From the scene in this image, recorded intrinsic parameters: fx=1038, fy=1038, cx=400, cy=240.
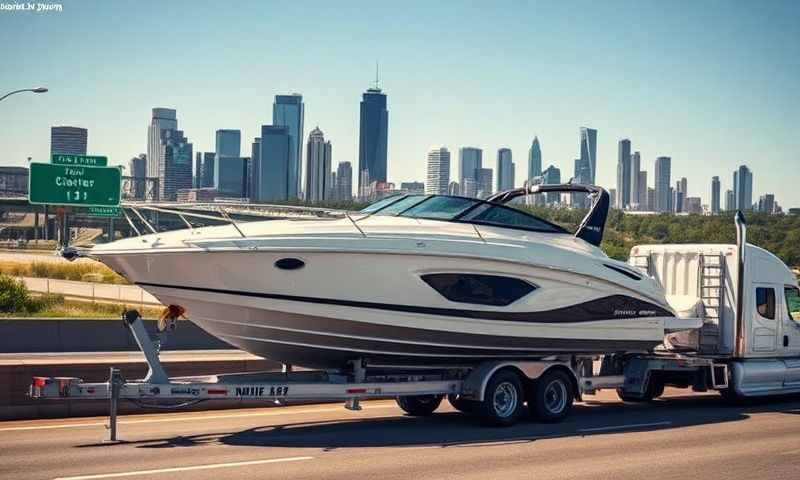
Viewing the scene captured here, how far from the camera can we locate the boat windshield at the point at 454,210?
50.0 ft

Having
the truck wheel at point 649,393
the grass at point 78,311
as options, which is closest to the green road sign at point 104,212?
the grass at point 78,311

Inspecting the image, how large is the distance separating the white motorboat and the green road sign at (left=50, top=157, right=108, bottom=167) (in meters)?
26.9

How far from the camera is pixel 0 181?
322 ft

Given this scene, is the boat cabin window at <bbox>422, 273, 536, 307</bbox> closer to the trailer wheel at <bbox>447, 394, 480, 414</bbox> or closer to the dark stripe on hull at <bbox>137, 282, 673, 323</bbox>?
the dark stripe on hull at <bbox>137, 282, 673, 323</bbox>

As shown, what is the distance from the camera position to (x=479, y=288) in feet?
48.3

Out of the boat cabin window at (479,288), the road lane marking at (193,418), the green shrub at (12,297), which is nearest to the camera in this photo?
the road lane marking at (193,418)

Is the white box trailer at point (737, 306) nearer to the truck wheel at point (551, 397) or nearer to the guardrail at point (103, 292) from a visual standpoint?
the truck wheel at point (551, 397)

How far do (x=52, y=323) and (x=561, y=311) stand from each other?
53.9 feet

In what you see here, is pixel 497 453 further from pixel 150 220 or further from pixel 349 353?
pixel 150 220

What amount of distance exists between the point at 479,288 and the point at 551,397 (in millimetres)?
2233

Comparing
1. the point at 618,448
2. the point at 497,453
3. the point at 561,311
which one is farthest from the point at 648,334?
the point at 497,453

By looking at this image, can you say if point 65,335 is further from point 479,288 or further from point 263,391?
point 479,288

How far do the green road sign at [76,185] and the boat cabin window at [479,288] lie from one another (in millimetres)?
26912

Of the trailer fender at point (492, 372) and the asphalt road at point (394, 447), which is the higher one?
the trailer fender at point (492, 372)
